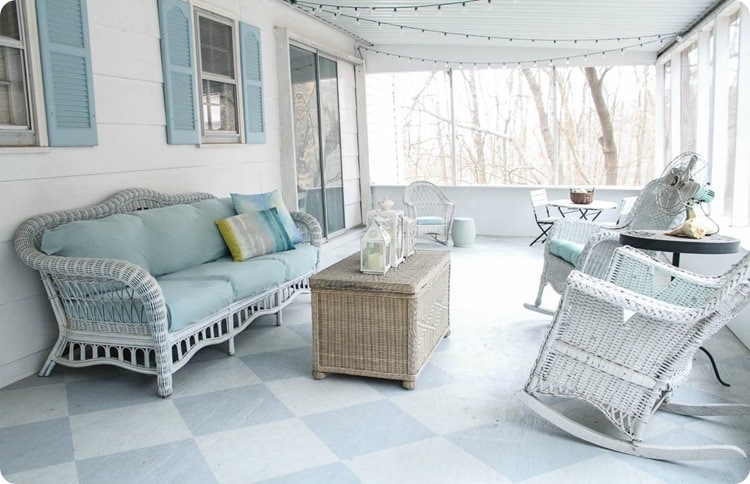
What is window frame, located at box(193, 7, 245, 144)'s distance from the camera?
4.62 metres

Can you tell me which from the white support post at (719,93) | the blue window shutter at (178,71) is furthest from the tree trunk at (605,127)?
the blue window shutter at (178,71)

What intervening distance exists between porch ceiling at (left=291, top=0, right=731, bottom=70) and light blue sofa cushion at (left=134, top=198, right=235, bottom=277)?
241 cm

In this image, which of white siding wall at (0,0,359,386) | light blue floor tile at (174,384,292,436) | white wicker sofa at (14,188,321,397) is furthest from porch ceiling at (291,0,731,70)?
light blue floor tile at (174,384,292,436)

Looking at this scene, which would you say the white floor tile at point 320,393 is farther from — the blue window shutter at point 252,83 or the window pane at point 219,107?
the blue window shutter at point 252,83

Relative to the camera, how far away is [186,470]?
2.28 m

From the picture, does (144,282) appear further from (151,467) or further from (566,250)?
(566,250)

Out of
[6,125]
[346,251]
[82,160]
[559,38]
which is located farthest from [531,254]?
[6,125]

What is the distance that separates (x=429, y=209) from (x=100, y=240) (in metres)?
5.01

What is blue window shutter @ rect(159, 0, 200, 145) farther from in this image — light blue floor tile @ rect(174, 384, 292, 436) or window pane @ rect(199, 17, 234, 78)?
light blue floor tile @ rect(174, 384, 292, 436)

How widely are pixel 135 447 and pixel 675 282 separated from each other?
2.47 metres

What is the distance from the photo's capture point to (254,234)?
13.4 ft

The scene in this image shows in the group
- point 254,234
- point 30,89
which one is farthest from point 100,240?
point 254,234

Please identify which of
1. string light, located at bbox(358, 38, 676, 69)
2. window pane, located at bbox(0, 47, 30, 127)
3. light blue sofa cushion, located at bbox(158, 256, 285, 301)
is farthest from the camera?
string light, located at bbox(358, 38, 676, 69)

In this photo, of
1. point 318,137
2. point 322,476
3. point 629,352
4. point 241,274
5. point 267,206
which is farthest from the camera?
point 318,137
